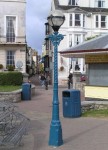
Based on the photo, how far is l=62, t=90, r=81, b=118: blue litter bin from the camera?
1644 cm

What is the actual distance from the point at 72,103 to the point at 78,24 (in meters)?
40.8

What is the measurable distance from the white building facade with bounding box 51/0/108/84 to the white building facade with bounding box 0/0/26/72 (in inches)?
326

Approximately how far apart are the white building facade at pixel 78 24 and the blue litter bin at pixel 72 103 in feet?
123

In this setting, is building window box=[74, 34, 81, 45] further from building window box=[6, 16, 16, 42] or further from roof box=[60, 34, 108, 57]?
roof box=[60, 34, 108, 57]

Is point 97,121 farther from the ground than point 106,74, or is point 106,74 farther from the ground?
point 106,74

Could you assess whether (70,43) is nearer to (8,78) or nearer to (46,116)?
(8,78)

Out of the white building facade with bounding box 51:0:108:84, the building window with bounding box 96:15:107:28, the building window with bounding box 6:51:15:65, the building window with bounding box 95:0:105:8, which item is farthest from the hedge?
the building window with bounding box 95:0:105:8

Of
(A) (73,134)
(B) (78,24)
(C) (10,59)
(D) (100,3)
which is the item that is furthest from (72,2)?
(A) (73,134)

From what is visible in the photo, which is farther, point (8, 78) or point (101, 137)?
point (8, 78)

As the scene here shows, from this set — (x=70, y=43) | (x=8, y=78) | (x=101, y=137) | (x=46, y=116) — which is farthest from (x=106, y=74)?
(x=70, y=43)

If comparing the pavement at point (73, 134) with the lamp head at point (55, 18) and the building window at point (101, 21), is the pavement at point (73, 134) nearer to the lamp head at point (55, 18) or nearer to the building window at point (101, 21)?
the lamp head at point (55, 18)

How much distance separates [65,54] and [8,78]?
1257 centimetres

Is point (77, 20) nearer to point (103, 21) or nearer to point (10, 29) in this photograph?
point (103, 21)

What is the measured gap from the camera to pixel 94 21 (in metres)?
57.4
